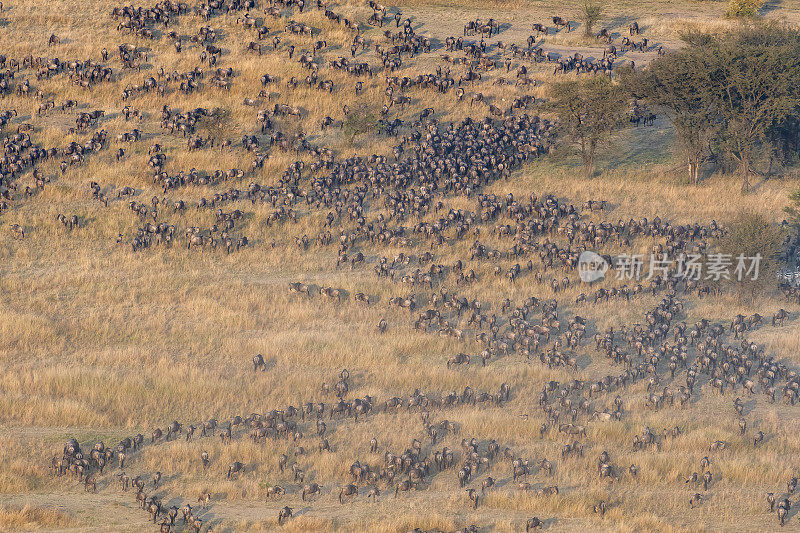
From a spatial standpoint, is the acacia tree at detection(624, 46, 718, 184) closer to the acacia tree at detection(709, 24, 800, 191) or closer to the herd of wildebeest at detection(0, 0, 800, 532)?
the acacia tree at detection(709, 24, 800, 191)

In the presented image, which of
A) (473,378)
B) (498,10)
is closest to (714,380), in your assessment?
(473,378)

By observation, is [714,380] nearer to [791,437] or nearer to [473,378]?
[791,437]

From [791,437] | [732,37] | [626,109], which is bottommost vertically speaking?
[791,437]

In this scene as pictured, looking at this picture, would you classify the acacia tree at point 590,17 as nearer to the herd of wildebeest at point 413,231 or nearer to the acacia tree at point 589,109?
the herd of wildebeest at point 413,231

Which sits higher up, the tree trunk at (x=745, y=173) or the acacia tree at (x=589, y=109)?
the acacia tree at (x=589, y=109)

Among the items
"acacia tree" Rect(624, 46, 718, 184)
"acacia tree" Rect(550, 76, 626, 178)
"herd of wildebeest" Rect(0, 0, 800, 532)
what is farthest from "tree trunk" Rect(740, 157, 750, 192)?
"acacia tree" Rect(550, 76, 626, 178)

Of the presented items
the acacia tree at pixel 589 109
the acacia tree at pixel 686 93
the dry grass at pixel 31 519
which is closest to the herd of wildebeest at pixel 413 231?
the dry grass at pixel 31 519

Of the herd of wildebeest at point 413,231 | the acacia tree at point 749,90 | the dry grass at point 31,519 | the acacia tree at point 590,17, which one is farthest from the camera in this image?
the acacia tree at point 590,17
